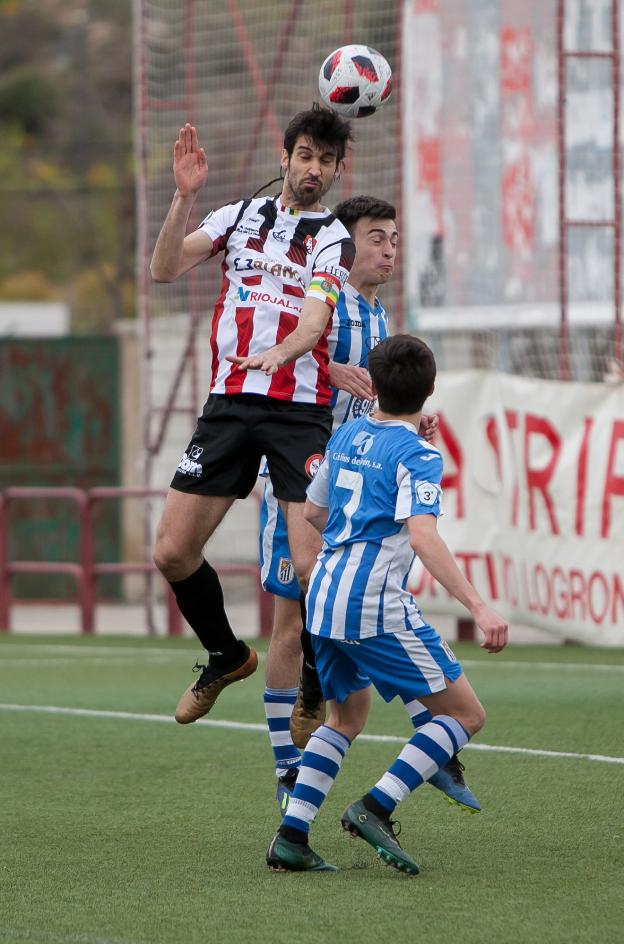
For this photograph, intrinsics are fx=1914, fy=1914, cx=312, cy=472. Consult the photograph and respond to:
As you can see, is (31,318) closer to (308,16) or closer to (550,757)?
(308,16)

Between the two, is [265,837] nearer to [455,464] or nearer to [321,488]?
[321,488]

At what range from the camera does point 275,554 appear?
7.04 metres

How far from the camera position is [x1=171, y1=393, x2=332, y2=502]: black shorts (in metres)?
6.88

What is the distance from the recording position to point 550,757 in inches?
320

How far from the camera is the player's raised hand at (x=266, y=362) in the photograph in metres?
6.41

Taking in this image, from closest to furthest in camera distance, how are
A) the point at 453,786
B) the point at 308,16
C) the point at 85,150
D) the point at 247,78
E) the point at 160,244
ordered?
the point at 453,786
the point at 160,244
the point at 247,78
the point at 308,16
the point at 85,150

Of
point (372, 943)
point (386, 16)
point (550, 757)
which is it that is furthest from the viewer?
point (386, 16)

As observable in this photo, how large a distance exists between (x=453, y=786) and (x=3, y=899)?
1528 millimetres

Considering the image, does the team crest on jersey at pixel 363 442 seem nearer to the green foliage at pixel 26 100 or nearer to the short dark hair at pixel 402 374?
the short dark hair at pixel 402 374

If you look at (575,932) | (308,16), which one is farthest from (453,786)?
(308,16)

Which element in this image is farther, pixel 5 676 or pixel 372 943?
pixel 5 676

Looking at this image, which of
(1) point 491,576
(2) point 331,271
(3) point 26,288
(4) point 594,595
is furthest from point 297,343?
(3) point 26,288

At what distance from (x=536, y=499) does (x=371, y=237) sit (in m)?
6.07

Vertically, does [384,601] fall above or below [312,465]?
below
